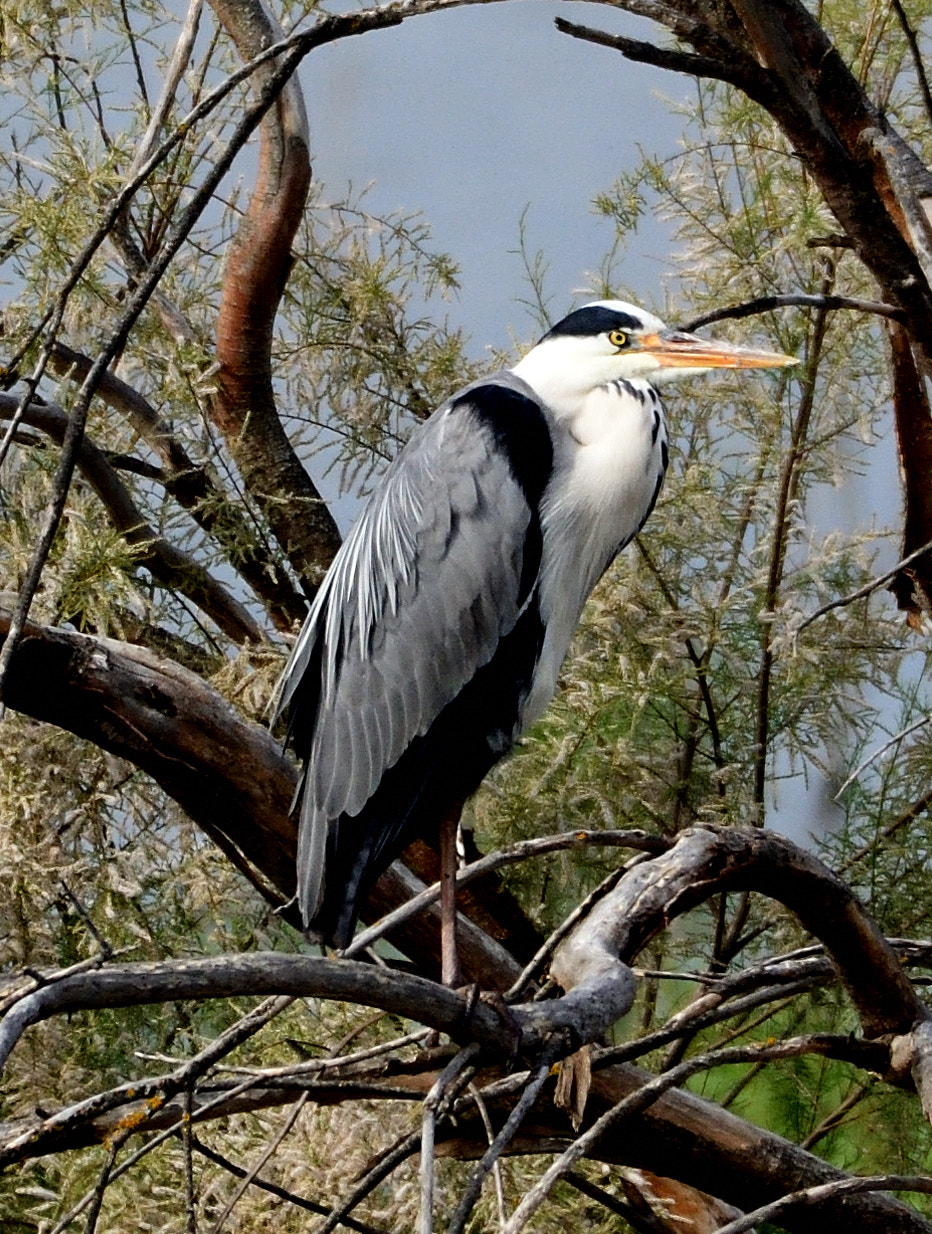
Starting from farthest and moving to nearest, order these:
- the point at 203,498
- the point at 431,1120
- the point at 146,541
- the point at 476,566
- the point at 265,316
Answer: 1. the point at 203,498
2. the point at 265,316
3. the point at 146,541
4. the point at 476,566
5. the point at 431,1120

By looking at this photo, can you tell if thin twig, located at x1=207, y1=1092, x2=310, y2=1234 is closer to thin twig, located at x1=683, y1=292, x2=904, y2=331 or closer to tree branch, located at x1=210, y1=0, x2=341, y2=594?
thin twig, located at x1=683, y1=292, x2=904, y2=331

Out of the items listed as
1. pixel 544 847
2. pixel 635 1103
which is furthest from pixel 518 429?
pixel 635 1103

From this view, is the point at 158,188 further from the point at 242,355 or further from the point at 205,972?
the point at 205,972

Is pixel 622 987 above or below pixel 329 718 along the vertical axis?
below

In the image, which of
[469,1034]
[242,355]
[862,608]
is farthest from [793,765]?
[469,1034]

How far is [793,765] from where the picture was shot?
1.88 metres

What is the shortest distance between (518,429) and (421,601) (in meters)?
0.20

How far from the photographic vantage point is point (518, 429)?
1.47 meters

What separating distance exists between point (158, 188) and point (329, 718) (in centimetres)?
70

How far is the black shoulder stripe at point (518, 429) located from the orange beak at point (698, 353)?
0.43 feet

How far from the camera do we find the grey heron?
1.42 meters

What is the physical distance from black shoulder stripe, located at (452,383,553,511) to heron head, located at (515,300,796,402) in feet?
0.17

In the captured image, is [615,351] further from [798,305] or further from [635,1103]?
[635,1103]

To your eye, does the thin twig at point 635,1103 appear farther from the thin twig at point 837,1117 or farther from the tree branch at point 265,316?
the tree branch at point 265,316
